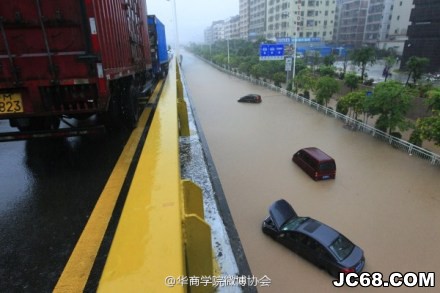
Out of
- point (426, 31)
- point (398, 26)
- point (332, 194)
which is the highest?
point (398, 26)

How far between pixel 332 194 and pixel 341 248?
4178 mm

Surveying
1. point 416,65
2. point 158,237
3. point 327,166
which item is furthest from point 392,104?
point 416,65

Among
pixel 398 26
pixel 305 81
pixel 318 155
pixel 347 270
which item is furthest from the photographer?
pixel 398 26

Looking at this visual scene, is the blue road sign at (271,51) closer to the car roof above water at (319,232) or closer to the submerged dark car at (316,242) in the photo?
the submerged dark car at (316,242)

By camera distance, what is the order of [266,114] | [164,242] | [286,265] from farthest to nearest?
1. [266,114]
2. [286,265]
3. [164,242]

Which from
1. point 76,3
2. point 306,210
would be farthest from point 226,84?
point 76,3

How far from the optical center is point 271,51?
3491 centimetres

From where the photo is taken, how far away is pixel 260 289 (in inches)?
299

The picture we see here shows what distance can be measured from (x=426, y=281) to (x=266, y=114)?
62.3 ft

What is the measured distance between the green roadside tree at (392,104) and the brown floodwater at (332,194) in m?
1.41

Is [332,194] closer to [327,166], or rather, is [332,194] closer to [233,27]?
[327,166]

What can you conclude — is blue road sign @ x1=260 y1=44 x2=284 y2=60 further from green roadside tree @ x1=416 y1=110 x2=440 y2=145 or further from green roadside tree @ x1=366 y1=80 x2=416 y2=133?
green roadside tree @ x1=416 y1=110 x2=440 y2=145

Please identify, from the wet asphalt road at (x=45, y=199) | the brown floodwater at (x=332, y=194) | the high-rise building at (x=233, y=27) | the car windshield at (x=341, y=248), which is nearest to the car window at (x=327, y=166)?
the brown floodwater at (x=332, y=194)

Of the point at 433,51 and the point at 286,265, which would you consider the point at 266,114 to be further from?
the point at 433,51
